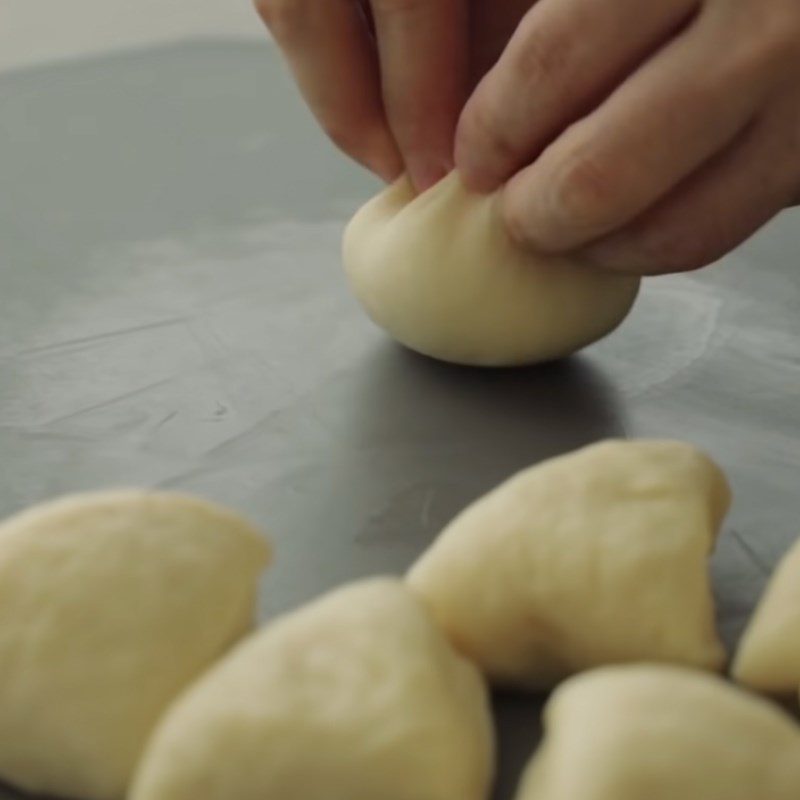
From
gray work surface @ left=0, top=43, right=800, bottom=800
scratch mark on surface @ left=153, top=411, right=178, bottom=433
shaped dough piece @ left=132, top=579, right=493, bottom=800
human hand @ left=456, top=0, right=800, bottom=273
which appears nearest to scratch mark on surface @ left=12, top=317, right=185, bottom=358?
gray work surface @ left=0, top=43, right=800, bottom=800

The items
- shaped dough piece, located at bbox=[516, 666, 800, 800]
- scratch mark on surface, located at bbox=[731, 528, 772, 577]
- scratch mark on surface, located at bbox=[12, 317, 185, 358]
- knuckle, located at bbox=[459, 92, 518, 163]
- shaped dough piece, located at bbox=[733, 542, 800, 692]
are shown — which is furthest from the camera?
scratch mark on surface, located at bbox=[12, 317, 185, 358]

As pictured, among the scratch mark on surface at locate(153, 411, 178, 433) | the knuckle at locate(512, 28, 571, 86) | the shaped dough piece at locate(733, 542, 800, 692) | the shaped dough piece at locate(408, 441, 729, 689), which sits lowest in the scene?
the shaped dough piece at locate(733, 542, 800, 692)

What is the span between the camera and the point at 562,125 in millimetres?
854

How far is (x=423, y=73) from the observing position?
91 cm

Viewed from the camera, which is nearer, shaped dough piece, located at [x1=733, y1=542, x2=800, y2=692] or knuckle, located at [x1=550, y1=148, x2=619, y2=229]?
shaped dough piece, located at [x1=733, y1=542, x2=800, y2=692]

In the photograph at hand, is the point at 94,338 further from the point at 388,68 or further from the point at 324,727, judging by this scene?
the point at 324,727

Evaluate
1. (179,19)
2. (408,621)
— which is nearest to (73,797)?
(408,621)

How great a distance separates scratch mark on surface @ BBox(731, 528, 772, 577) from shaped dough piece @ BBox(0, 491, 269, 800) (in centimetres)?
27

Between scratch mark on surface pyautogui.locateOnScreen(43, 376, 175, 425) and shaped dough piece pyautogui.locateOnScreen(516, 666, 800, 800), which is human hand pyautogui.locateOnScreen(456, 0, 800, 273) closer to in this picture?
scratch mark on surface pyautogui.locateOnScreen(43, 376, 175, 425)

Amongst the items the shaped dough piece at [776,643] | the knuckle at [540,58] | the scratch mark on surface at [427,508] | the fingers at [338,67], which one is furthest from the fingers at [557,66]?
the shaped dough piece at [776,643]

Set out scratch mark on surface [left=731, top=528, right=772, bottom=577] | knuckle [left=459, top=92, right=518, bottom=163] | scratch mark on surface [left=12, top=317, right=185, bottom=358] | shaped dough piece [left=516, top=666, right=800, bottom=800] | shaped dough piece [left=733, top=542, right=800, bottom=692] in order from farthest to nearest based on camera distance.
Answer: scratch mark on surface [left=12, top=317, right=185, bottom=358] < knuckle [left=459, top=92, right=518, bottom=163] < scratch mark on surface [left=731, top=528, right=772, bottom=577] < shaped dough piece [left=733, top=542, right=800, bottom=692] < shaped dough piece [left=516, top=666, right=800, bottom=800]

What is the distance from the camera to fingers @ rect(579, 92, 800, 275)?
0.84 m

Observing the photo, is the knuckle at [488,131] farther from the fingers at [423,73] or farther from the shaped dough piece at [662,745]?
the shaped dough piece at [662,745]

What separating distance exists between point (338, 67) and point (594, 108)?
20 cm
